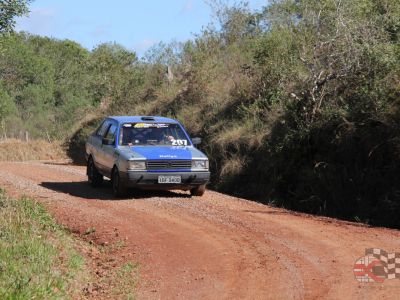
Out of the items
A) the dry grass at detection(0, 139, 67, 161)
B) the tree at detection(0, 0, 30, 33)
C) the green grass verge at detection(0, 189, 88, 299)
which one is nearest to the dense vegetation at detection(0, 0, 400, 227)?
the tree at detection(0, 0, 30, 33)

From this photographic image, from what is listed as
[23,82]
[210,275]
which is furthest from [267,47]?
[23,82]

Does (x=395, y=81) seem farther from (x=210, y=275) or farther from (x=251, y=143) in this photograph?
(x=210, y=275)

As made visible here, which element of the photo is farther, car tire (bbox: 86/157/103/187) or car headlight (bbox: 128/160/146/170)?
car tire (bbox: 86/157/103/187)

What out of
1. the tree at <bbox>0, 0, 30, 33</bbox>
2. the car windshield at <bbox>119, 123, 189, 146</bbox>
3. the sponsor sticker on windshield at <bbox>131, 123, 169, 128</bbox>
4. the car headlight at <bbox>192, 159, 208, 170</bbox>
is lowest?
the car headlight at <bbox>192, 159, 208, 170</bbox>

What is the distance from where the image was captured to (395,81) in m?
13.4

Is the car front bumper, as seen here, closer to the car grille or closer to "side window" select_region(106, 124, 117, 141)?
the car grille

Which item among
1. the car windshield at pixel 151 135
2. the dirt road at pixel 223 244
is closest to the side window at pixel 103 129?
the car windshield at pixel 151 135

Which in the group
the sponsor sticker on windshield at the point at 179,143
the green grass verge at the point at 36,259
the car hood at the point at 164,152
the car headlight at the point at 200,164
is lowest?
the green grass verge at the point at 36,259

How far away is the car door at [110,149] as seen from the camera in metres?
14.8

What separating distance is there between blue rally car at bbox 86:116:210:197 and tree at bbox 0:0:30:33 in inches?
139

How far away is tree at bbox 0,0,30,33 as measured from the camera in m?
12.5

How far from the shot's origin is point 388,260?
27.8ft

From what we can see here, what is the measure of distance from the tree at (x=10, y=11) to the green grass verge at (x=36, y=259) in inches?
150

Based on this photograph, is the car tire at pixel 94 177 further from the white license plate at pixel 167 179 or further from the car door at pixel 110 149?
the white license plate at pixel 167 179
